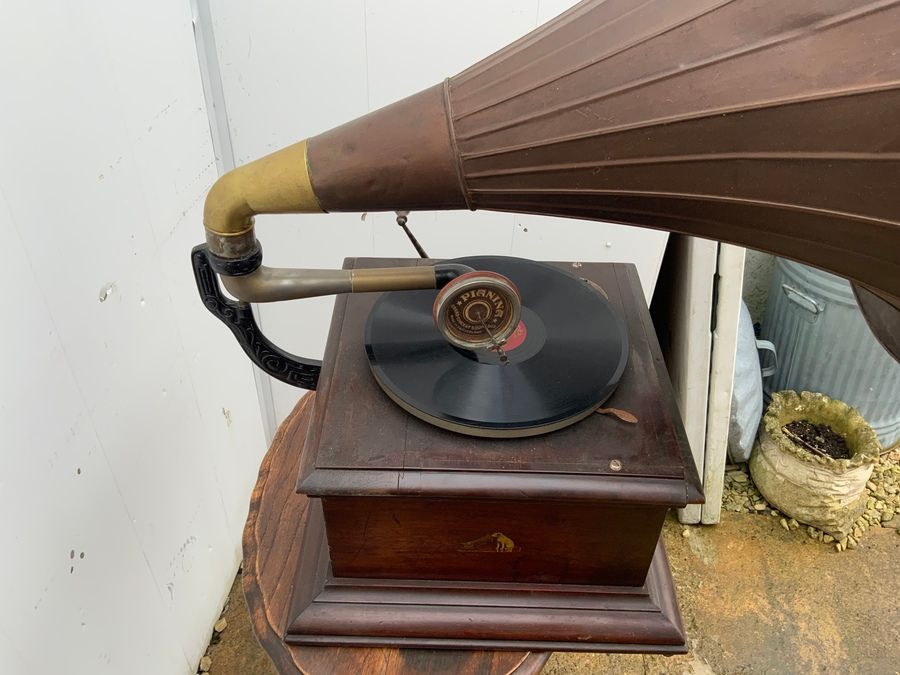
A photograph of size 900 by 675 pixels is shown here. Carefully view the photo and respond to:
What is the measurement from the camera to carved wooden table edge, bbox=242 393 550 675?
1023 mm

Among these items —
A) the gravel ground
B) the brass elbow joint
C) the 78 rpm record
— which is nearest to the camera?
the brass elbow joint

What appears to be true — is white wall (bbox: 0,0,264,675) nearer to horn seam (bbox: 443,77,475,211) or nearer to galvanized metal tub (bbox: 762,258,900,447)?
horn seam (bbox: 443,77,475,211)

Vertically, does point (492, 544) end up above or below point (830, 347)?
above

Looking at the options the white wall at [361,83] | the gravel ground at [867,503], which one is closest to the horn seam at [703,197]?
the white wall at [361,83]

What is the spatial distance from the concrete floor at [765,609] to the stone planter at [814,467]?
0.26 feet

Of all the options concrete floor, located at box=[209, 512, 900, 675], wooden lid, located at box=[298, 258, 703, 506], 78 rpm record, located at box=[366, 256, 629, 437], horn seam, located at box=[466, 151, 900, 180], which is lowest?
concrete floor, located at box=[209, 512, 900, 675]

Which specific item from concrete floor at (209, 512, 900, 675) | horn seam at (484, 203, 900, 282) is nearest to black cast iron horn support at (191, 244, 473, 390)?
horn seam at (484, 203, 900, 282)

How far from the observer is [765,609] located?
1860 millimetres

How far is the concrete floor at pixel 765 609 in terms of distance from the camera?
1.75 meters

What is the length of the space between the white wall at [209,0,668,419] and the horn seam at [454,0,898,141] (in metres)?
0.77

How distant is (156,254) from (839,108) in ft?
3.42

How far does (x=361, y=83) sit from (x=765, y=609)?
1601mm

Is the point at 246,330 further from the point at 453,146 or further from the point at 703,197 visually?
the point at 703,197

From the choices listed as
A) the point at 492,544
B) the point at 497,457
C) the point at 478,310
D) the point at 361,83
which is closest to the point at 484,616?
the point at 492,544
